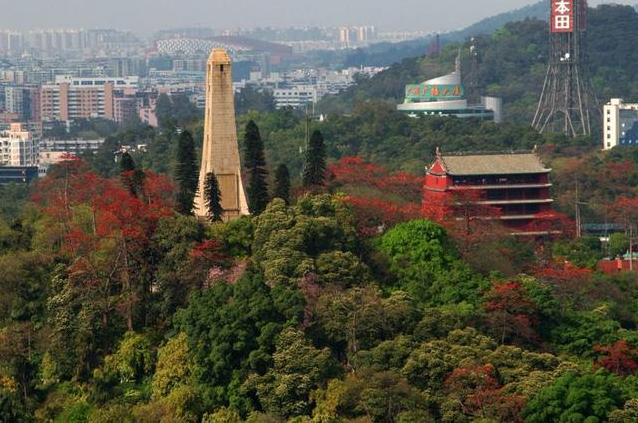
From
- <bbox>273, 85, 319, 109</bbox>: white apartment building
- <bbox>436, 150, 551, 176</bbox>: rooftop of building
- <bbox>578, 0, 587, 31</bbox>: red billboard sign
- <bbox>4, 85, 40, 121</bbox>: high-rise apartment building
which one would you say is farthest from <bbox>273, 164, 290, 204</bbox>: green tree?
<bbox>273, 85, 319, 109</bbox>: white apartment building

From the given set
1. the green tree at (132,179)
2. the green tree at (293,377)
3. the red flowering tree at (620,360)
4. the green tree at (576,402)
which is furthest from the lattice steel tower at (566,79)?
the green tree at (576,402)

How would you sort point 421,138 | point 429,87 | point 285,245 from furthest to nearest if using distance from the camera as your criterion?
point 429,87, point 421,138, point 285,245

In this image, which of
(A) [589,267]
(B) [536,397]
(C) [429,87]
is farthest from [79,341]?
(C) [429,87]

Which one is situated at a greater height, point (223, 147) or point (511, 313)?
point (223, 147)

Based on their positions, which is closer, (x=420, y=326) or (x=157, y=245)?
(x=420, y=326)

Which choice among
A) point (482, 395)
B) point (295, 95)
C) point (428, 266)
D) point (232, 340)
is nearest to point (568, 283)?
point (428, 266)

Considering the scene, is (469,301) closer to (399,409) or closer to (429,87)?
(399,409)

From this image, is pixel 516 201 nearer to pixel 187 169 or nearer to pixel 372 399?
pixel 187 169
